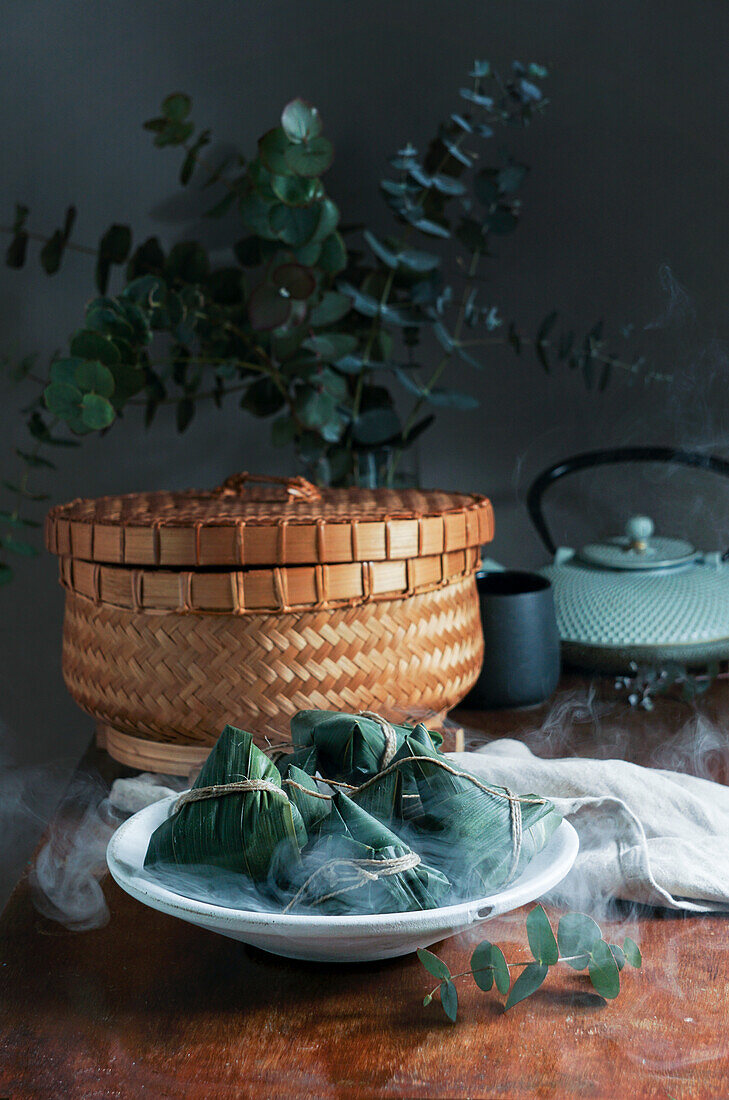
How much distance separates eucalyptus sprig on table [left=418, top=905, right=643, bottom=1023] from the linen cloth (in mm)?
75

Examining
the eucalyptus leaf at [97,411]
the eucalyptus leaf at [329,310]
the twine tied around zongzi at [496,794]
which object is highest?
the eucalyptus leaf at [329,310]

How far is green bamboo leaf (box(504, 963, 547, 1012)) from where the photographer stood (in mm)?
451

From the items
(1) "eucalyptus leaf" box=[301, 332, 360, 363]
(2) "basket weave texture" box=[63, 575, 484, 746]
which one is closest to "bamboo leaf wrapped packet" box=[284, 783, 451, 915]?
(2) "basket weave texture" box=[63, 575, 484, 746]

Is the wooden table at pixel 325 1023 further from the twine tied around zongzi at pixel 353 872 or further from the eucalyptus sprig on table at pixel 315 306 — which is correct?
the eucalyptus sprig on table at pixel 315 306

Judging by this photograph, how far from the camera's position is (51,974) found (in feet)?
1.62

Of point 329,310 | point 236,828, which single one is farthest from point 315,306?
point 236,828

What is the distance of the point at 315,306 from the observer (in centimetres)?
105

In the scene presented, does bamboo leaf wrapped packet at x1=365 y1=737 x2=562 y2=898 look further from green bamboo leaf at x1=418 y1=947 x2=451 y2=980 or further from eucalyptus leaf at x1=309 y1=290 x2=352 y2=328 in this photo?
eucalyptus leaf at x1=309 y1=290 x2=352 y2=328

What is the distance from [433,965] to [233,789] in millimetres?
137

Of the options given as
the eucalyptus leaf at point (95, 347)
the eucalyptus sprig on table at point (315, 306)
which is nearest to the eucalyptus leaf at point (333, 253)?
the eucalyptus sprig on table at point (315, 306)

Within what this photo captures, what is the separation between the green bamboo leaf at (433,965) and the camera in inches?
17.9

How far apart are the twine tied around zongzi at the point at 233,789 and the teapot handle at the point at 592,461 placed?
797mm

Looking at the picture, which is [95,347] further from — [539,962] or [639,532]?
[539,962]

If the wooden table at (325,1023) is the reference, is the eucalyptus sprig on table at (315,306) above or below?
above
